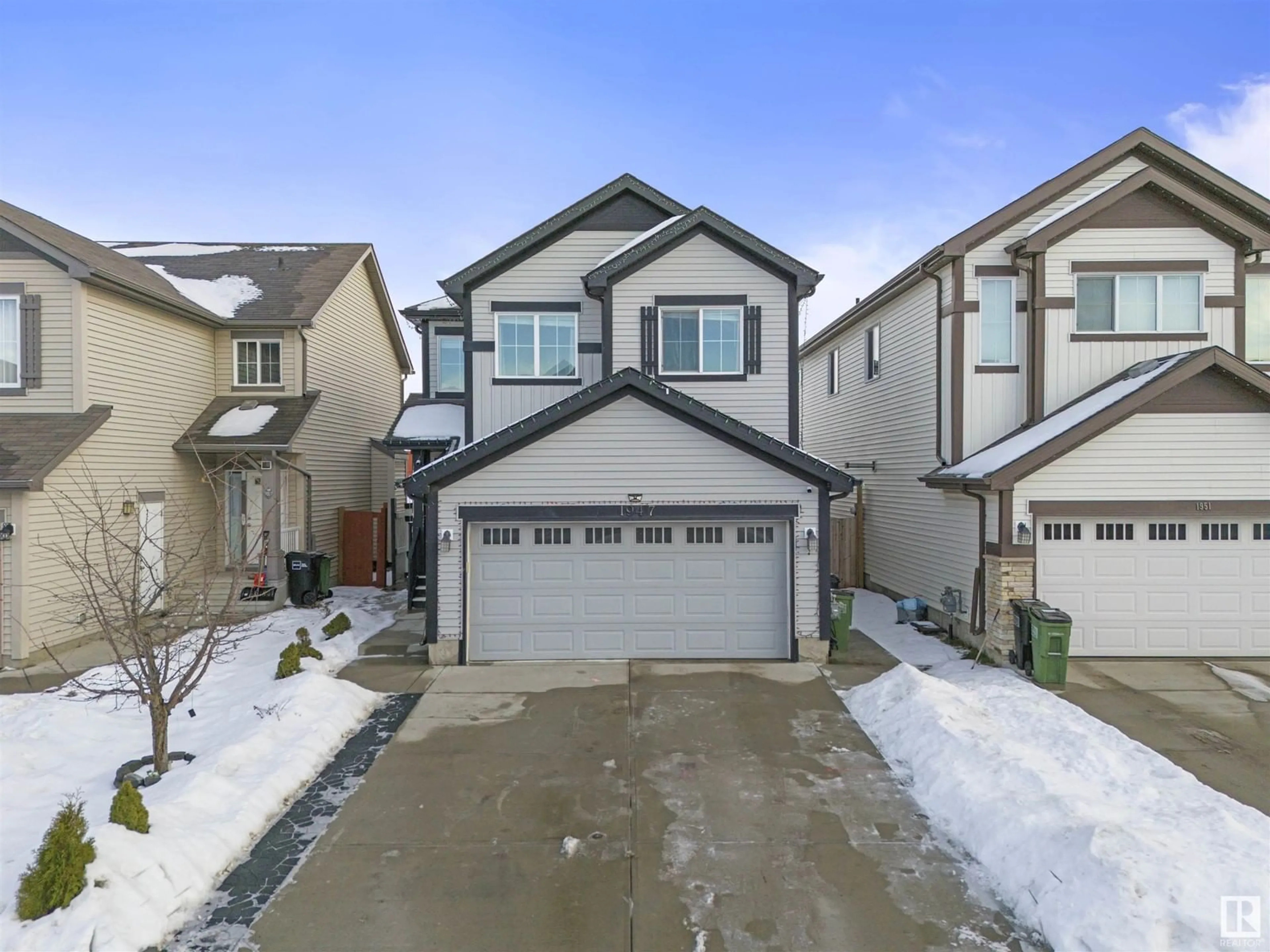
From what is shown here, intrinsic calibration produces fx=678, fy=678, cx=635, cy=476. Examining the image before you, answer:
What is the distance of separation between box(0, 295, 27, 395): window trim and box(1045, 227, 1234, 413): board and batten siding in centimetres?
1829

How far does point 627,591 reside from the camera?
35.4 ft

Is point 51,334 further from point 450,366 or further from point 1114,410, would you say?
point 1114,410

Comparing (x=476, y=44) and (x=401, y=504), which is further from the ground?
(x=476, y=44)

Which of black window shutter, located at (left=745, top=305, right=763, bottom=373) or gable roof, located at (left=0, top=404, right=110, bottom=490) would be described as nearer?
gable roof, located at (left=0, top=404, right=110, bottom=490)

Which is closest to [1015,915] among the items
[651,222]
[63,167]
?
[651,222]

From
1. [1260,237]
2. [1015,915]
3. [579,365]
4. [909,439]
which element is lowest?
[1015,915]

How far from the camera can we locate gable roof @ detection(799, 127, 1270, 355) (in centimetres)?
1220

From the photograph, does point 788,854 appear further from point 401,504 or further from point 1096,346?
point 401,504

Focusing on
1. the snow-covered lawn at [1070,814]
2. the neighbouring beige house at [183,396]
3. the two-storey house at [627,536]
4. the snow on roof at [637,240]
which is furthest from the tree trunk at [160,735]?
the snow on roof at [637,240]

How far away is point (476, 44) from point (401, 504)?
11.8 meters

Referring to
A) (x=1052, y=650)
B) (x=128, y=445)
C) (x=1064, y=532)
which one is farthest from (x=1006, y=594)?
(x=128, y=445)

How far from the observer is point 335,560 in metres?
17.2

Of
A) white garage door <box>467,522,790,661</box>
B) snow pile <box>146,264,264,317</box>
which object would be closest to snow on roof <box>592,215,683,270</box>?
white garage door <box>467,522,790,661</box>

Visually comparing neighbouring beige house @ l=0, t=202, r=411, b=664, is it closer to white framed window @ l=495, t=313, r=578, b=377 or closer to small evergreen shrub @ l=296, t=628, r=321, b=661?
small evergreen shrub @ l=296, t=628, r=321, b=661
